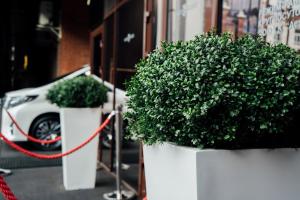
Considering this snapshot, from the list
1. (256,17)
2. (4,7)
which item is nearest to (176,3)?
(256,17)

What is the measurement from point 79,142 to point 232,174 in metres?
3.68

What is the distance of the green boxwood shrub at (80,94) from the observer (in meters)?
5.33

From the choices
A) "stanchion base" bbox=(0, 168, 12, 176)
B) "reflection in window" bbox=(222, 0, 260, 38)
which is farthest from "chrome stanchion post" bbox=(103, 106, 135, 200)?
"stanchion base" bbox=(0, 168, 12, 176)

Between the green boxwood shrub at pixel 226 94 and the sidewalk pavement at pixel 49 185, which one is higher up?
the green boxwood shrub at pixel 226 94

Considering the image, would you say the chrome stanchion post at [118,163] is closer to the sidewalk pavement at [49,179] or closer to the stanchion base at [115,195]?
the stanchion base at [115,195]

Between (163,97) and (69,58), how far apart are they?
37.2 feet

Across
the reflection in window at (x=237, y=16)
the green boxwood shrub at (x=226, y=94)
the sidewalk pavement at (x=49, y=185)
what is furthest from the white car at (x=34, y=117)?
the green boxwood shrub at (x=226, y=94)

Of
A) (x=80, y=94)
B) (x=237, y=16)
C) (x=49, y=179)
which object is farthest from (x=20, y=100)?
(x=237, y=16)

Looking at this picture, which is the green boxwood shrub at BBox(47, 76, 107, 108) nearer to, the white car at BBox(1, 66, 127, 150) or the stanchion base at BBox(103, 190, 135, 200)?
the stanchion base at BBox(103, 190, 135, 200)

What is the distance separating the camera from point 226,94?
1809 mm

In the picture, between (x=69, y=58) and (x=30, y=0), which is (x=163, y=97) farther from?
(x=30, y=0)

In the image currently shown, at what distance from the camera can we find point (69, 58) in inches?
510

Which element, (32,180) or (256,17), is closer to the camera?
(256,17)

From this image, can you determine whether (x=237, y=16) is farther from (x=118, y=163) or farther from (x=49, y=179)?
(x=49, y=179)
